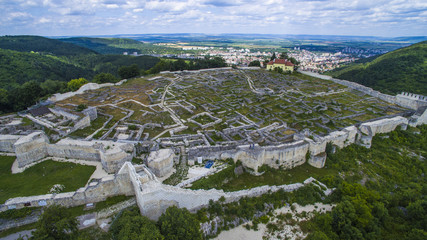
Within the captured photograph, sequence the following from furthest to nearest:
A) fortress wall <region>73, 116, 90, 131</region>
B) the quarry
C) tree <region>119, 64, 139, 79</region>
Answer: tree <region>119, 64, 139, 79</region>, fortress wall <region>73, 116, 90, 131</region>, the quarry

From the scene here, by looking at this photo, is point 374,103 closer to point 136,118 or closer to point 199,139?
point 199,139

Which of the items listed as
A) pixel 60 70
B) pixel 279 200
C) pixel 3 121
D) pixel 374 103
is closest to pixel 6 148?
pixel 3 121

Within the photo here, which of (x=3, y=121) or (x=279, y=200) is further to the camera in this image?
(x=3, y=121)

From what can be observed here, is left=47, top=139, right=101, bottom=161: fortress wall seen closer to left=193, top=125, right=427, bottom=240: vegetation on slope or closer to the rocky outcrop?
the rocky outcrop

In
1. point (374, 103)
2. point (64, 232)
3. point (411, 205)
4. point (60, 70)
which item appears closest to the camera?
point (64, 232)

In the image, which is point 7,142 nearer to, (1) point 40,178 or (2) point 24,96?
(1) point 40,178

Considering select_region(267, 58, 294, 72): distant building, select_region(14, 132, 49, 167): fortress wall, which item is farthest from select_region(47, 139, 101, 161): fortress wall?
select_region(267, 58, 294, 72): distant building
